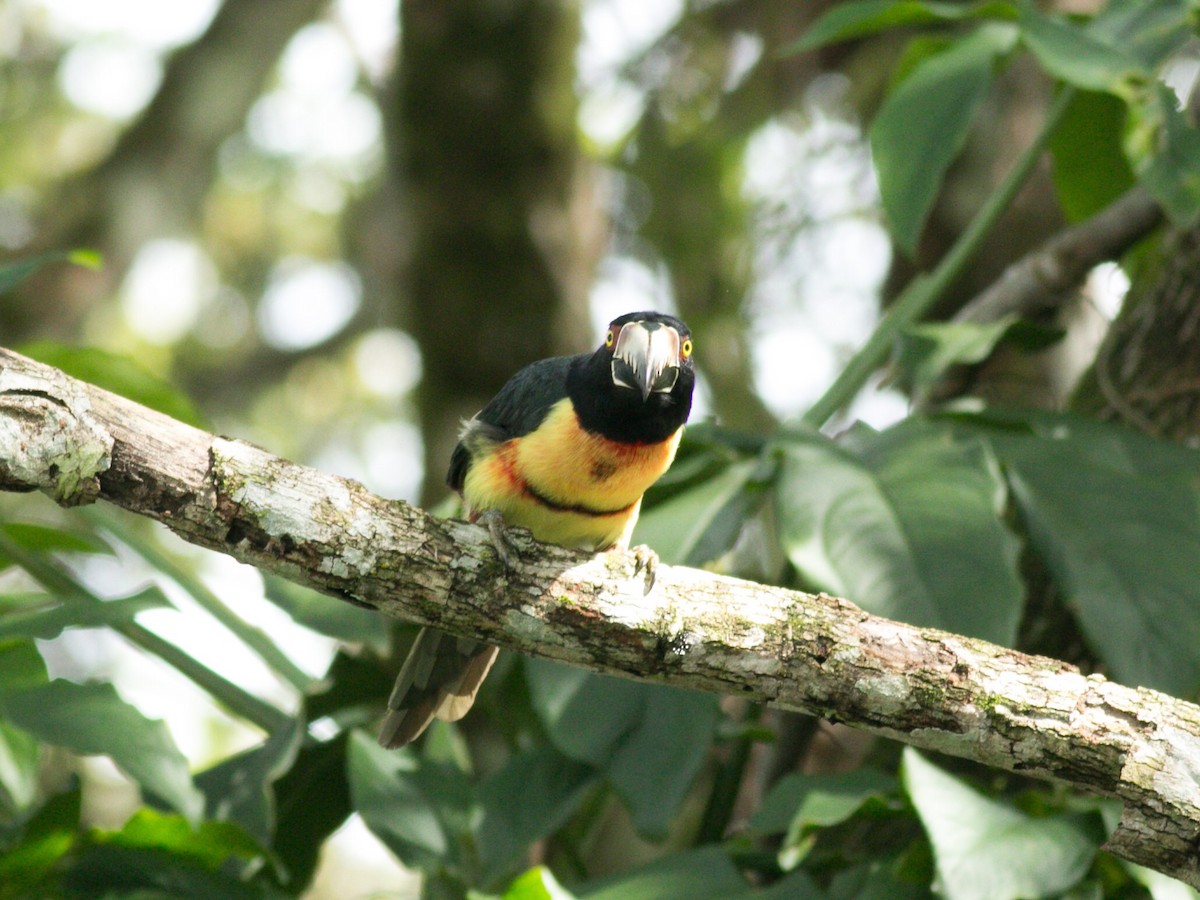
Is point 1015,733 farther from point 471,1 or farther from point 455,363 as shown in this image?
point 471,1

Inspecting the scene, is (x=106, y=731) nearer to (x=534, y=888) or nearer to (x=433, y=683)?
(x=433, y=683)

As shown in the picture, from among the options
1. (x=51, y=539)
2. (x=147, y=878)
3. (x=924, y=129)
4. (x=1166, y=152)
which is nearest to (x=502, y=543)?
(x=147, y=878)

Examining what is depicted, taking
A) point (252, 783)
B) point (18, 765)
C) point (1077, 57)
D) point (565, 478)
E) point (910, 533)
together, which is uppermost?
point (1077, 57)

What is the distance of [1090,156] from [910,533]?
2.16 meters

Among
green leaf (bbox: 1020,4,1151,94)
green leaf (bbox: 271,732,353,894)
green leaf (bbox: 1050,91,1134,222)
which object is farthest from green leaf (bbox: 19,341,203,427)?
green leaf (bbox: 1050,91,1134,222)

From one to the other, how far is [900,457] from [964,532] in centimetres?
43

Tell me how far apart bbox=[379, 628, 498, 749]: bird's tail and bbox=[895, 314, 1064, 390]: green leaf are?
158cm

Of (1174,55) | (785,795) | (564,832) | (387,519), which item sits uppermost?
(1174,55)

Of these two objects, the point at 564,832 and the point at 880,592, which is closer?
the point at 880,592

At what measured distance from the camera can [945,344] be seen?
12.6 ft

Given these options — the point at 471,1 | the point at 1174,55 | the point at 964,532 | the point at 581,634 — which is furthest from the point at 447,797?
the point at 471,1

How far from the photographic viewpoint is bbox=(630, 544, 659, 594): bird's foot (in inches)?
104

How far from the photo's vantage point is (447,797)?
142 inches

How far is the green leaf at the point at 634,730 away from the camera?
10.8 feet
